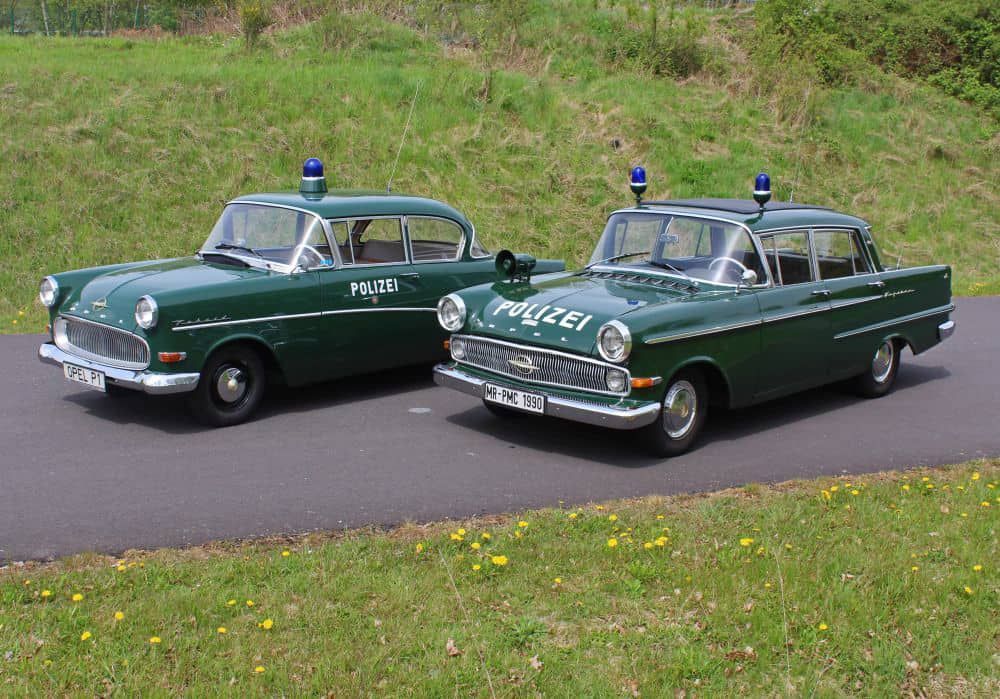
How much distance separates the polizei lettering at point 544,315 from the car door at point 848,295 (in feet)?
7.82

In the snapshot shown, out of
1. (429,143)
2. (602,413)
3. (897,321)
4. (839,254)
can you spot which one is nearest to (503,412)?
(602,413)

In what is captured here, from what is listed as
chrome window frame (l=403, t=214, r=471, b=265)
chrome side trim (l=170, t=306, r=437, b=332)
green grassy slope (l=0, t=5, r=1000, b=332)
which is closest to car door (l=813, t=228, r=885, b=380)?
chrome window frame (l=403, t=214, r=471, b=265)

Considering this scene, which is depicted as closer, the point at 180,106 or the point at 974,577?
the point at 974,577

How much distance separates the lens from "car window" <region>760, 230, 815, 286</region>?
8.42m

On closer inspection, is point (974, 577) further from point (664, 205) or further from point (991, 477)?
point (664, 205)

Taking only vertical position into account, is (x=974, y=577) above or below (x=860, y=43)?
below

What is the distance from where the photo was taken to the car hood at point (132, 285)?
26.3 ft

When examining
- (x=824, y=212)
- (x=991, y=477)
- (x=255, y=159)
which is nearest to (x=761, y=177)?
(x=824, y=212)

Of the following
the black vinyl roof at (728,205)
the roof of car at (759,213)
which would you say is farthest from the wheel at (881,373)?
the black vinyl roof at (728,205)

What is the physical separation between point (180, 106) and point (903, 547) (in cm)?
1517

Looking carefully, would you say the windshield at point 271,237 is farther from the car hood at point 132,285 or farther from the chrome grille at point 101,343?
the chrome grille at point 101,343

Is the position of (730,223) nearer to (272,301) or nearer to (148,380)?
(272,301)

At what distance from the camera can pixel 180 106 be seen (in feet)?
59.3

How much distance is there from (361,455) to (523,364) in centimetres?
127
